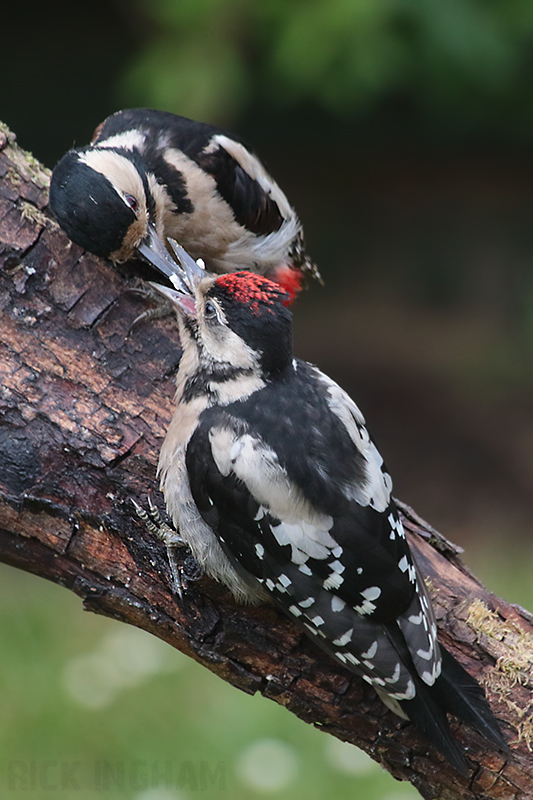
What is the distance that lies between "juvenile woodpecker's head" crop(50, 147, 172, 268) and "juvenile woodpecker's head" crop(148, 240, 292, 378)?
358 mm

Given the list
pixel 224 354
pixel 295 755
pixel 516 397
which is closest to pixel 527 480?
pixel 516 397

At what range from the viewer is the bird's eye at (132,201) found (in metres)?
2.62

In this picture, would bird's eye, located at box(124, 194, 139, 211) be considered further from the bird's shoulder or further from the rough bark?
the rough bark

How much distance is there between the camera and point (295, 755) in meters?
3.55

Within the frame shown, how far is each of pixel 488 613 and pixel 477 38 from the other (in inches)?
134

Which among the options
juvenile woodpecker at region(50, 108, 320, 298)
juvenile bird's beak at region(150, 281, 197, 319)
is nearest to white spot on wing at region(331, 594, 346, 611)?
juvenile bird's beak at region(150, 281, 197, 319)

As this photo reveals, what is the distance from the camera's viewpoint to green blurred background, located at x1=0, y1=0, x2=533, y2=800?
142 inches

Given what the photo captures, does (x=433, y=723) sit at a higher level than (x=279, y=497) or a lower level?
lower

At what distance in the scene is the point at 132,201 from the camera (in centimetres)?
266

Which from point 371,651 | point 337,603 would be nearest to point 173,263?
point 337,603

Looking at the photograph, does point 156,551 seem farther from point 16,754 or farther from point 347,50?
point 347,50

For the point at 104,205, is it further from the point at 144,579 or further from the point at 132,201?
the point at 144,579

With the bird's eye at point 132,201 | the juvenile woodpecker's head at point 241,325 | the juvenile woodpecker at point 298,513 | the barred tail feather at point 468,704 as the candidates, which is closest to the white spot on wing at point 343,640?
the juvenile woodpecker at point 298,513

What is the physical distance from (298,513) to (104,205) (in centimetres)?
116
